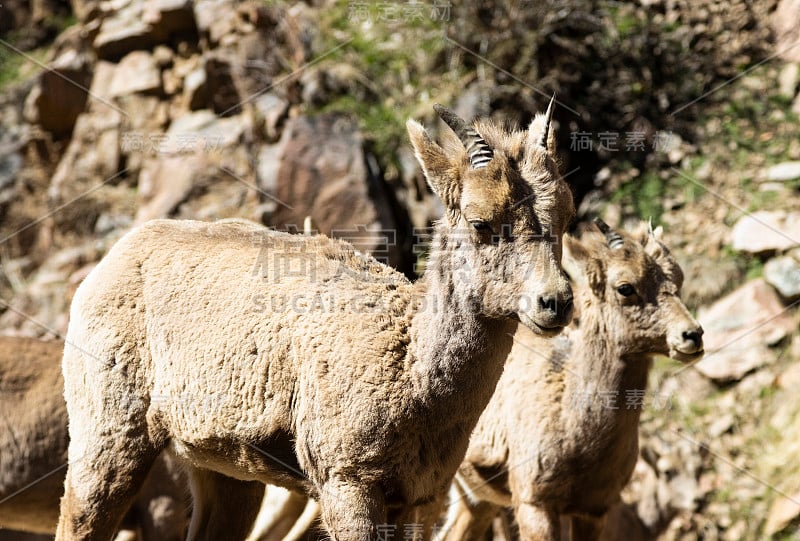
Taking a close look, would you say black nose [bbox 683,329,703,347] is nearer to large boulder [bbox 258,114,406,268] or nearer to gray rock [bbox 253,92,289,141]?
large boulder [bbox 258,114,406,268]

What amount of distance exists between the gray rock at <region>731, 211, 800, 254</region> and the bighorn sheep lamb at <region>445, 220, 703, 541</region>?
3.76 m

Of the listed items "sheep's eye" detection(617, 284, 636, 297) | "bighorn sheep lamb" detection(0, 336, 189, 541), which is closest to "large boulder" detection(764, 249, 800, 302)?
"sheep's eye" detection(617, 284, 636, 297)

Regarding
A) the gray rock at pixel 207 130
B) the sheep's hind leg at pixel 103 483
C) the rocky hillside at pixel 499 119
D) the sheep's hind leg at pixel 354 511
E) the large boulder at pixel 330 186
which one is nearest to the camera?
the sheep's hind leg at pixel 354 511

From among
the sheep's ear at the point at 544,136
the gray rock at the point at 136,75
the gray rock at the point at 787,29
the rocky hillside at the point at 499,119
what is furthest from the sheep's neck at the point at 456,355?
the gray rock at the point at 136,75

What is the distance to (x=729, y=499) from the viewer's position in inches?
374

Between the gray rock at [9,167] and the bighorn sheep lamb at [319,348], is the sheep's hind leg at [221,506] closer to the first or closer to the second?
the bighorn sheep lamb at [319,348]

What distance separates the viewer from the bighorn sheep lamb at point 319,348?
469 cm

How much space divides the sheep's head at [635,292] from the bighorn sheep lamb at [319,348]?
2097mm

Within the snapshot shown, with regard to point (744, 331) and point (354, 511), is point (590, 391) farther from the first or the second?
point (744, 331)

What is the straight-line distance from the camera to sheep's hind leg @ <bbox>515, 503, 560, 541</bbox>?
677 centimetres

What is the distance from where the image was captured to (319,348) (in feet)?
16.2

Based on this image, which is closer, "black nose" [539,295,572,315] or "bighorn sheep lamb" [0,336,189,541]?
"black nose" [539,295,572,315]

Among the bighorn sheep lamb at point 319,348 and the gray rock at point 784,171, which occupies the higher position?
the bighorn sheep lamb at point 319,348

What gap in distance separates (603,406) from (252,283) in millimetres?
2796
